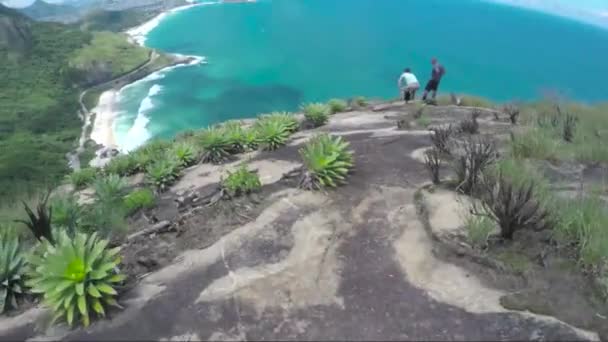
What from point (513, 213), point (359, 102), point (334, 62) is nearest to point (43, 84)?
point (334, 62)

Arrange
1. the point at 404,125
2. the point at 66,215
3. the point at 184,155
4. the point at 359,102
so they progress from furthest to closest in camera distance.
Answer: the point at 359,102 → the point at 404,125 → the point at 184,155 → the point at 66,215

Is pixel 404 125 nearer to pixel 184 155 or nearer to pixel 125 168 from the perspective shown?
pixel 184 155

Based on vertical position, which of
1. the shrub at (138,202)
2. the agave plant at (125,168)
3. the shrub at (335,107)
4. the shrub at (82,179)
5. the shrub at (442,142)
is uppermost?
the shrub at (442,142)

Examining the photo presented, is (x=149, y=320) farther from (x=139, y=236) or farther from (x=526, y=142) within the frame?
(x=526, y=142)

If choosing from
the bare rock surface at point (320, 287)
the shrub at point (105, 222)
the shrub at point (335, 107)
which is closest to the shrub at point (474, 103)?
the shrub at point (335, 107)

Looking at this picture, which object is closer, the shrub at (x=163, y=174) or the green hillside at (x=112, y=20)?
the shrub at (x=163, y=174)

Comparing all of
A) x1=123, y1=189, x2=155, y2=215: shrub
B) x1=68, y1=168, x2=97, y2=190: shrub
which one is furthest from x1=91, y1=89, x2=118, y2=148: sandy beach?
x1=123, y1=189, x2=155, y2=215: shrub

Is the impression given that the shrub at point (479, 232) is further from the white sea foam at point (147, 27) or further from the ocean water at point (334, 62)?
the white sea foam at point (147, 27)
